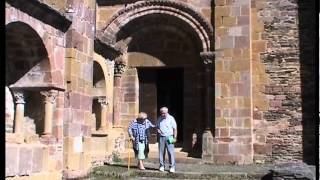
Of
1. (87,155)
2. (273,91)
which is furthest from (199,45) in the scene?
(87,155)

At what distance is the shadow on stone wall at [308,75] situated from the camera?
41.0 ft

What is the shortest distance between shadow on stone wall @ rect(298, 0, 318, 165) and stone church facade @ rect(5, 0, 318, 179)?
1.0 inches

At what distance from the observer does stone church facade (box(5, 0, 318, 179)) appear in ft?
38.5

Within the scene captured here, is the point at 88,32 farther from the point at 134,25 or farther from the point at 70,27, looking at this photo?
the point at 134,25

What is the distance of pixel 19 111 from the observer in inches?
339

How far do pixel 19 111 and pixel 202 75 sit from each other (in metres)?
6.15

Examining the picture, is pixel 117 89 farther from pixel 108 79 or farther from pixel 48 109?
pixel 48 109

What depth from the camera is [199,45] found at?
13375 mm

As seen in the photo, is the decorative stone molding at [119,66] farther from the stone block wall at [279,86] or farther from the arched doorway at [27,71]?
the arched doorway at [27,71]

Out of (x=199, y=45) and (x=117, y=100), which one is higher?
(x=199, y=45)

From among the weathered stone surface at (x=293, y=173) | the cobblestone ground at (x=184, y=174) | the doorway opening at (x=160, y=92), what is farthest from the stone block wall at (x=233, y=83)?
the weathered stone surface at (x=293, y=173)

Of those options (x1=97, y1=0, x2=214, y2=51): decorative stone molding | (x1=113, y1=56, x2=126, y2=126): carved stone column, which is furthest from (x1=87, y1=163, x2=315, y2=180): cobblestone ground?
(x1=97, y1=0, x2=214, y2=51): decorative stone molding

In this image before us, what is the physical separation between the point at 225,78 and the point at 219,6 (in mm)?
1914
